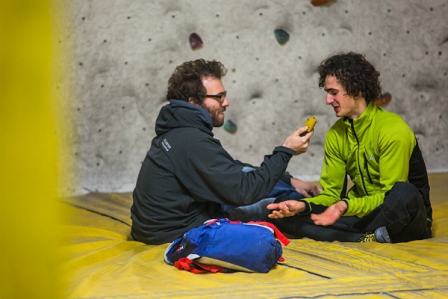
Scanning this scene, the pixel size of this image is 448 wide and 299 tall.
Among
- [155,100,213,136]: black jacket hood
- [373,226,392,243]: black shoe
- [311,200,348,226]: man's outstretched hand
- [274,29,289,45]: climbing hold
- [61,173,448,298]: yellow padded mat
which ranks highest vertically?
[274,29,289,45]: climbing hold

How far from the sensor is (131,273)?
2.21m

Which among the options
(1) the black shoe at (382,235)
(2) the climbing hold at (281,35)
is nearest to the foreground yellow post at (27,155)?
(1) the black shoe at (382,235)

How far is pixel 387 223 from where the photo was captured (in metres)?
2.66

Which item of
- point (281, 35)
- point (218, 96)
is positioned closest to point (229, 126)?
point (281, 35)

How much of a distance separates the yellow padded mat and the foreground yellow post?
2.59 feet

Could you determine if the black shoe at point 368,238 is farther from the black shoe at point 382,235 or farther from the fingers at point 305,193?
the fingers at point 305,193

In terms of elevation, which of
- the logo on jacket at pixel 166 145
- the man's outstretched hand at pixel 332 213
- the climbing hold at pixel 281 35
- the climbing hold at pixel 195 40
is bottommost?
the man's outstretched hand at pixel 332 213

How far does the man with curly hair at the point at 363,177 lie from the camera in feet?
8.73

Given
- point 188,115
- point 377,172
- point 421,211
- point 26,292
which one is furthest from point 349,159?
point 26,292

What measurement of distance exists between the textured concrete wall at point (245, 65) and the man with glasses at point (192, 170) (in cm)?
148

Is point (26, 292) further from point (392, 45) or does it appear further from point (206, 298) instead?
point (392, 45)

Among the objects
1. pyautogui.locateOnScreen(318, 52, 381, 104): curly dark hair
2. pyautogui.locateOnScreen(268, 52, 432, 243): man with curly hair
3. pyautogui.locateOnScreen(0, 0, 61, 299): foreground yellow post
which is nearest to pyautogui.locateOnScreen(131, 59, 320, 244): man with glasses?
pyautogui.locateOnScreen(268, 52, 432, 243): man with curly hair

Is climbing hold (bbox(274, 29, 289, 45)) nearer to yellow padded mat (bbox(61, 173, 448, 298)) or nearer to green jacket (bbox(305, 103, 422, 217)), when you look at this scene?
green jacket (bbox(305, 103, 422, 217))

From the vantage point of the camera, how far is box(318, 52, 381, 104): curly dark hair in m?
2.88
